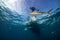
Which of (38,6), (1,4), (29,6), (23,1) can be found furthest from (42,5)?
(1,4)

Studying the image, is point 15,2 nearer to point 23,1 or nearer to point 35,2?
point 23,1

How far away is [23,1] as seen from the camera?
44.4 feet

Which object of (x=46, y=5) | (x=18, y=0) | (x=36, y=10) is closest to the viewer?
(x=18, y=0)

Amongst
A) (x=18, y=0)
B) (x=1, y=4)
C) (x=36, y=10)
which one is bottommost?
(x=36, y=10)

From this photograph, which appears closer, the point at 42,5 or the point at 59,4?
the point at 42,5

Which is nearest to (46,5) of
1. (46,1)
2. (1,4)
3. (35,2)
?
(46,1)

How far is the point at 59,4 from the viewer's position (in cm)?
1631

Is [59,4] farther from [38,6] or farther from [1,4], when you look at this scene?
[1,4]

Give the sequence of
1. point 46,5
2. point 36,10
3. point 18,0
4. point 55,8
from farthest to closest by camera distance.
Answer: point 55,8, point 46,5, point 36,10, point 18,0

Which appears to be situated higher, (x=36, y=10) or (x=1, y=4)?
(x=1, y=4)

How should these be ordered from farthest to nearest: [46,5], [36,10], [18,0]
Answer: [46,5], [36,10], [18,0]

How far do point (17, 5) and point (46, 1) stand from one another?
370cm

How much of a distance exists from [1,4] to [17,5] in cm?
334

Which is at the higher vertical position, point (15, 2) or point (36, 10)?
point (15, 2)
